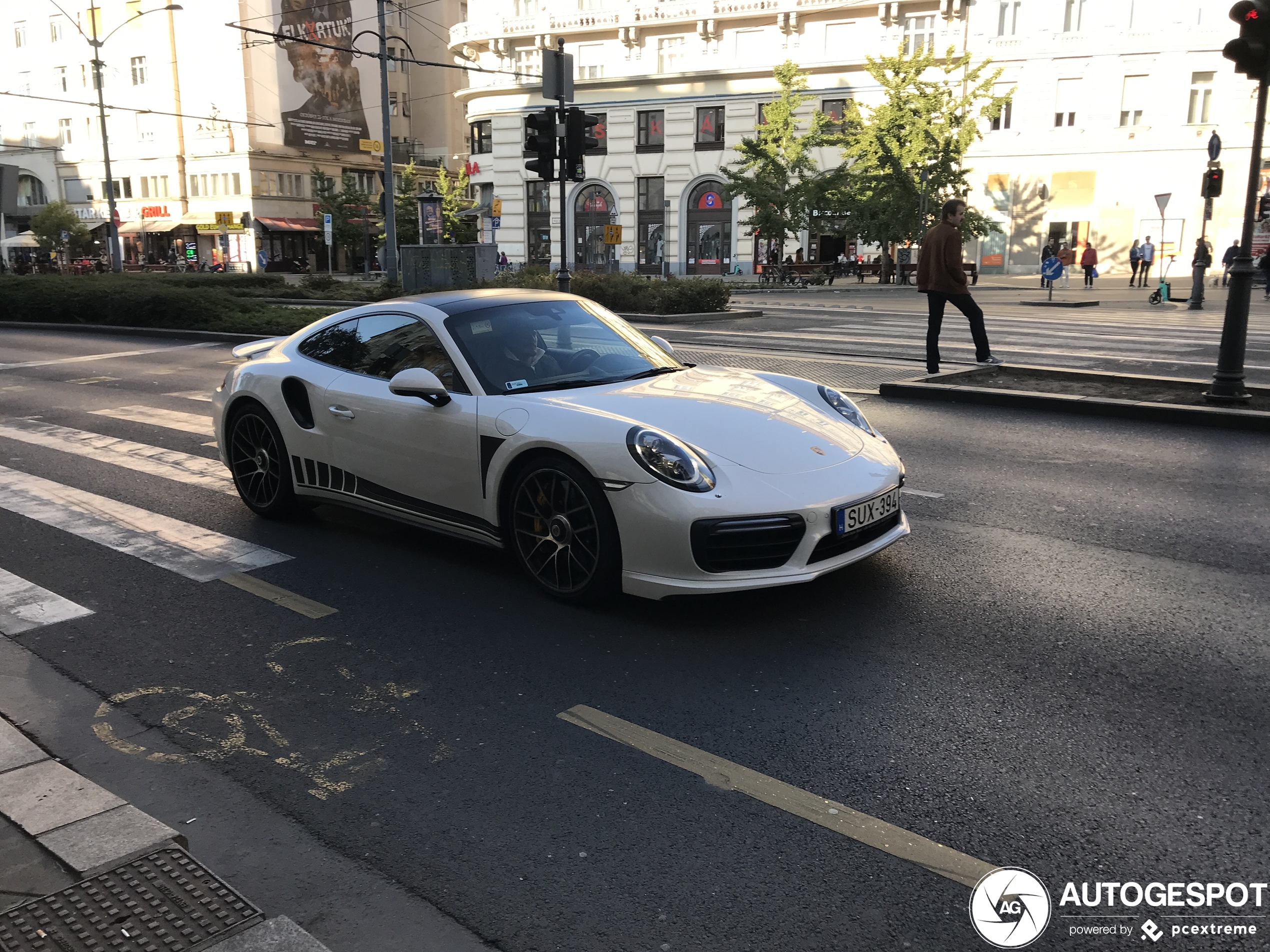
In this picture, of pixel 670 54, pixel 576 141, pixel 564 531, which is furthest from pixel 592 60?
pixel 564 531

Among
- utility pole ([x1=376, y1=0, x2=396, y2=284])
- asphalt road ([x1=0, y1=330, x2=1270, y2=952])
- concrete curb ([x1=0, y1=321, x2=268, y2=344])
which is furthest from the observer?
utility pole ([x1=376, y1=0, x2=396, y2=284])

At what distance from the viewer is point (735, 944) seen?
2527 millimetres

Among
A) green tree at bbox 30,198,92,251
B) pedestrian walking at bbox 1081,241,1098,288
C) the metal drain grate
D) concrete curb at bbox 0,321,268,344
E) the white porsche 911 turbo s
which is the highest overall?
green tree at bbox 30,198,92,251

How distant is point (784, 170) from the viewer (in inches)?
1646

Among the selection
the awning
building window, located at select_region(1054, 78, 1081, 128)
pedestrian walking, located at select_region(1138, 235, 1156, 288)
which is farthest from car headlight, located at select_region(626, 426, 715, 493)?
the awning

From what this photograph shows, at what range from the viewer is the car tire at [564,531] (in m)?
4.57

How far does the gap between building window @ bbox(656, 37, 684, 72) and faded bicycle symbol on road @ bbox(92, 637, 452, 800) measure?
52322mm

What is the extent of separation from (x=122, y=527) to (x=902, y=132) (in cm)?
3558

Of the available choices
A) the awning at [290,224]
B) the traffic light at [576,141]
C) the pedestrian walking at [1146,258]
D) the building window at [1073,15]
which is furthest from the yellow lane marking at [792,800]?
the awning at [290,224]

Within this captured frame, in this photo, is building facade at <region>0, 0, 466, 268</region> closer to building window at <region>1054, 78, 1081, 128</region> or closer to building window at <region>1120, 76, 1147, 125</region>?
building window at <region>1054, 78, 1081, 128</region>

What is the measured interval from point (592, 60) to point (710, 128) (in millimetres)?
7630

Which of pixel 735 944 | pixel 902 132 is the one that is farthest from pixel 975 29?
pixel 735 944

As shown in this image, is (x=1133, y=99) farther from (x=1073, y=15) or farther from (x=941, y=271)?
(x=941, y=271)

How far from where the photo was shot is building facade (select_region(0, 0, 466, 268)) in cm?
6706
